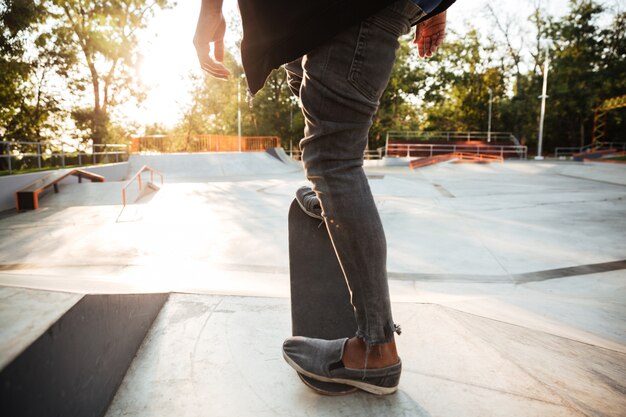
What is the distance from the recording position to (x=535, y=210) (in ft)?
17.3

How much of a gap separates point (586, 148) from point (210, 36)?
4181 centimetres

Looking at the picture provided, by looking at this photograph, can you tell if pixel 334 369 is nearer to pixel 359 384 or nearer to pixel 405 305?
pixel 359 384

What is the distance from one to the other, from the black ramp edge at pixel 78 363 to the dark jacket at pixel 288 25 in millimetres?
729

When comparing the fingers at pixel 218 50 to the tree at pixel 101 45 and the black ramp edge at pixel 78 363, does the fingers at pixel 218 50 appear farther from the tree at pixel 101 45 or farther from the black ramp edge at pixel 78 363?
the tree at pixel 101 45

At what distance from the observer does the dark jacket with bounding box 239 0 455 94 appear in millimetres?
875

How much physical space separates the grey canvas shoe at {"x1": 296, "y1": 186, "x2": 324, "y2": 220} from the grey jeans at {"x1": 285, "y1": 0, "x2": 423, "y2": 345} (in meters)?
0.12

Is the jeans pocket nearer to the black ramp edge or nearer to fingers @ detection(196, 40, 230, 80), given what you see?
fingers @ detection(196, 40, 230, 80)

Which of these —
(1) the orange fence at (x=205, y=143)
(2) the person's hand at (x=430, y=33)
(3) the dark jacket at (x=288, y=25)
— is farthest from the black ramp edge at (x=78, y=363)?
(1) the orange fence at (x=205, y=143)

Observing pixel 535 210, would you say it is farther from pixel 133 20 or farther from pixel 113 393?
pixel 133 20

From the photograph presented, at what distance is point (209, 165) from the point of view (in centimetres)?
1884

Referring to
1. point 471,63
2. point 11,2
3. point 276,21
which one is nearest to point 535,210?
point 276,21

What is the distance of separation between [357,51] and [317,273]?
67 cm

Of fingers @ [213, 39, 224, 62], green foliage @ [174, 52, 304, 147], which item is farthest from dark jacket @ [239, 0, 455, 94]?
green foliage @ [174, 52, 304, 147]

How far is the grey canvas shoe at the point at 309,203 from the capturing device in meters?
1.10
